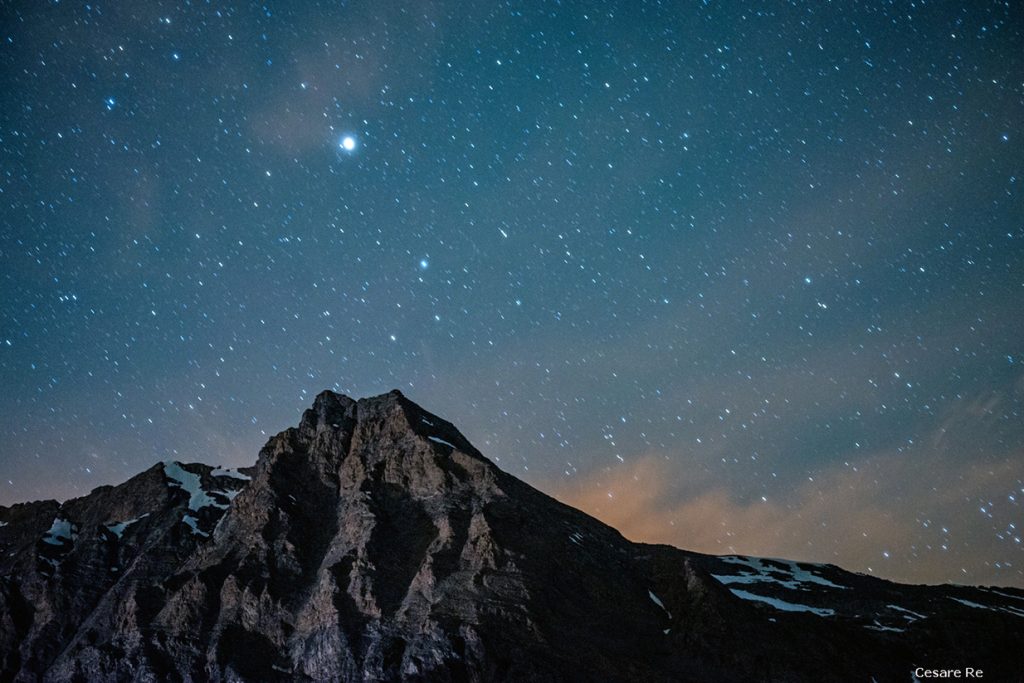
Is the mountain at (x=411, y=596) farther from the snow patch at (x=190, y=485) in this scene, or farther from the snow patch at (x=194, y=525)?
the snow patch at (x=190, y=485)

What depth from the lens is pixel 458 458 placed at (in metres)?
101

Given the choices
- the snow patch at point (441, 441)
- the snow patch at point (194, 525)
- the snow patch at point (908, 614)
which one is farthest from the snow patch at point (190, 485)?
the snow patch at point (908, 614)

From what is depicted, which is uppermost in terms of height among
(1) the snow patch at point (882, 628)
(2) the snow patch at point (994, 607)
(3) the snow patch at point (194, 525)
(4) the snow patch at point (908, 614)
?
(3) the snow patch at point (194, 525)

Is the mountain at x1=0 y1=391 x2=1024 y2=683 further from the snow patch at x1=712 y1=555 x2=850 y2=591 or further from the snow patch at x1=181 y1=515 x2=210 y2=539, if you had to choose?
the snow patch at x1=712 y1=555 x2=850 y2=591

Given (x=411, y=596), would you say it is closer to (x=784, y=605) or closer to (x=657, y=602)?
(x=657, y=602)

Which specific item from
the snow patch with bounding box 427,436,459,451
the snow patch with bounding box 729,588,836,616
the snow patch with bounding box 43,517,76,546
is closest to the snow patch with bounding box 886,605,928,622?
the snow patch with bounding box 729,588,836,616

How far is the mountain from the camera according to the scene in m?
72.3

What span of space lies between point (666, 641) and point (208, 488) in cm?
8474

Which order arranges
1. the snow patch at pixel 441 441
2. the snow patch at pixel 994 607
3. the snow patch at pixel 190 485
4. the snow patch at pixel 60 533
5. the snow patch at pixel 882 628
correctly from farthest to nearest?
the snow patch at pixel 190 485
the snow patch at pixel 60 533
the snow patch at pixel 994 607
the snow patch at pixel 441 441
the snow patch at pixel 882 628

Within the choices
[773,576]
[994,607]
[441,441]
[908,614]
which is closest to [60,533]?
[441,441]

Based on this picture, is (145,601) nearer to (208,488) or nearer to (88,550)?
(88,550)

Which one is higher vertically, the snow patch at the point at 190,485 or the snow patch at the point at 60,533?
the snow patch at the point at 190,485

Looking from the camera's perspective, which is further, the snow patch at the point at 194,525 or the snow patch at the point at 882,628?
the snow patch at the point at 194,525

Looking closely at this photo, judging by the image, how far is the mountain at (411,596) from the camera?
237 feet
